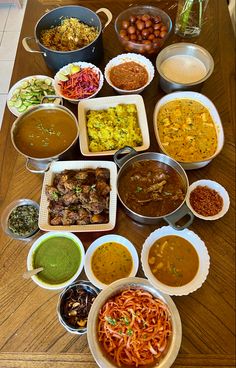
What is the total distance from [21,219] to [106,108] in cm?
68

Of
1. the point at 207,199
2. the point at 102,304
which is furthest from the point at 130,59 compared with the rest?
the point at 102,304

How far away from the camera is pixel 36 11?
212 centimetres

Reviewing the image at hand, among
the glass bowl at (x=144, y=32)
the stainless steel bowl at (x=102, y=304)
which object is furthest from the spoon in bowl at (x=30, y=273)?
the glass bowl at (x=144, y=32)

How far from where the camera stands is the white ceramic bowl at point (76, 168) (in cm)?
130

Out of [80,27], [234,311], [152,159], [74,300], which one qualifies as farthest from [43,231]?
[80,27]

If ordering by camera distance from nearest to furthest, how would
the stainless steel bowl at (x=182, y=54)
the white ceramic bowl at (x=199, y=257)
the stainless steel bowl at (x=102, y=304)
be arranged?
the stainless steel bowl at (x=102, y=304) → the white ceramic bowl at (x=199, y=257) → the stainless steel bowl at (x=182, y=54)

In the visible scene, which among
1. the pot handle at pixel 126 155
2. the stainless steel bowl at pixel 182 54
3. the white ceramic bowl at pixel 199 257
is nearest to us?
the white ceramic bowl at pixel 199 257

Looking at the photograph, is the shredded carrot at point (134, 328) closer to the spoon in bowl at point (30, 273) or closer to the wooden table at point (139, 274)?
the wooden table at point (139, 274)

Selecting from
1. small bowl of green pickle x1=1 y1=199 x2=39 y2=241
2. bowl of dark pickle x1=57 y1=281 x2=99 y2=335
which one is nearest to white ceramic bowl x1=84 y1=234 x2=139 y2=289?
bowl of dark pickle x1=57 y1=281 x2=99 y2=335

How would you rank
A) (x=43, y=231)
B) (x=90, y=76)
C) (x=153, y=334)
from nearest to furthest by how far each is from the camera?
(x=153, y=334), (x=43, y=231), (x=90, y=76)

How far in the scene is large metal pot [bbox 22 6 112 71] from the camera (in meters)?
1.66

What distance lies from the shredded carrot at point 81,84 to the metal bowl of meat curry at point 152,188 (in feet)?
1.50

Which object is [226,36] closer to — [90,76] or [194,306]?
[90,76]

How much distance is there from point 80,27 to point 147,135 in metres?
0.78
